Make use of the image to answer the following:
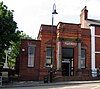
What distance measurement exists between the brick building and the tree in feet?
14.3

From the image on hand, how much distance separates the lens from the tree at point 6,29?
31781 mm

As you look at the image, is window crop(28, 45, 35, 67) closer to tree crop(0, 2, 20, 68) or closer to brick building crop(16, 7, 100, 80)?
brick building crop(16, 7, 100, 80)

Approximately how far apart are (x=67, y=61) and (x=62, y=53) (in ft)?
5.18

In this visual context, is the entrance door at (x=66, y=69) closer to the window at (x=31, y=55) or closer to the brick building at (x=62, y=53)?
the brick building at (x=62, y=53)

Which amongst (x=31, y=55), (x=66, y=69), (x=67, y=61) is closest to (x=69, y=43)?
(x=67, y=61)

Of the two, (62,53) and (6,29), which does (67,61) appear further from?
(6,29)

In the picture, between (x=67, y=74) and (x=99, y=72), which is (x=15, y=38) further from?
(x=99, y=72)

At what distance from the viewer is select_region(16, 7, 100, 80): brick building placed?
122ft

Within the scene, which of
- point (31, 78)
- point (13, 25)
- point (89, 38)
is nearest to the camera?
point (13, 25)

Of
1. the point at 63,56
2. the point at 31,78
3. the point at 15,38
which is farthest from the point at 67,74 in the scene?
the point at 15,38

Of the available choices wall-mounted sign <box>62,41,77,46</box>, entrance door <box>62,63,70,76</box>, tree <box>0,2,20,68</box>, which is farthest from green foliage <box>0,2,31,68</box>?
entrance door <box>62,63,70,76</box>

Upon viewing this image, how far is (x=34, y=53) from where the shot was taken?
37688 millimetres

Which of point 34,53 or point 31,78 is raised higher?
point 34,53

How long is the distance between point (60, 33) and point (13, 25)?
298 inches
